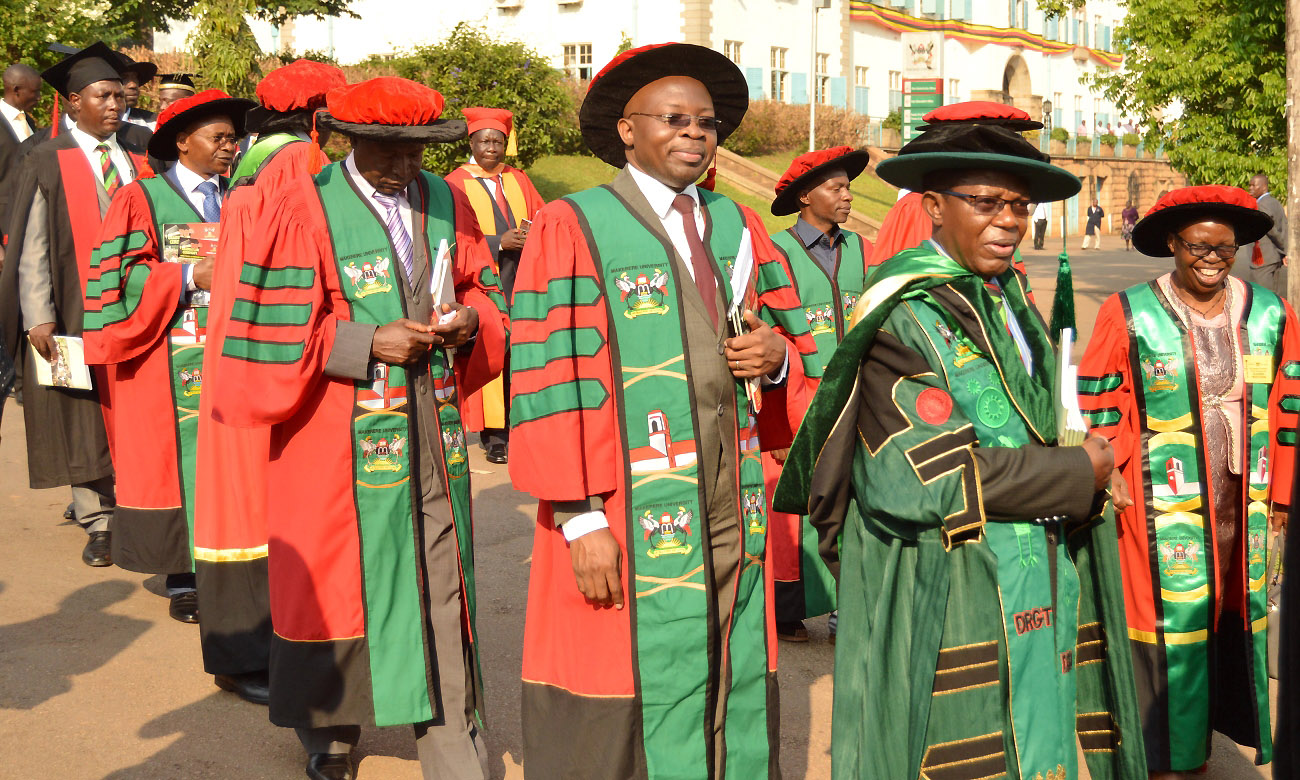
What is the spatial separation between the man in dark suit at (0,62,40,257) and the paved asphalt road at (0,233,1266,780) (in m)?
4.84

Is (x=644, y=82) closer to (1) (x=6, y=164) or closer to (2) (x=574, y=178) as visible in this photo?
(1) (x=6, y=164)

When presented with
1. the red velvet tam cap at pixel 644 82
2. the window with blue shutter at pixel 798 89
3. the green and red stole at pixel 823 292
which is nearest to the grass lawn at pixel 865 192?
the window with blue shutter at pixel 798 89

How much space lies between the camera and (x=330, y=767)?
4.86 m

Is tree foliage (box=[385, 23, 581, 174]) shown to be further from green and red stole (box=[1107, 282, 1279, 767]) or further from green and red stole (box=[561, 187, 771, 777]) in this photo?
green and red stole (box=[561, 187, 771, 777])

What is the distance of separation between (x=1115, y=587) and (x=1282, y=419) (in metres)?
1.95

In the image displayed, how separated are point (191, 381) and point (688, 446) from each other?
356 cm

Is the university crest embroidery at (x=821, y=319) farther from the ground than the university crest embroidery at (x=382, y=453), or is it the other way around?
the university crest embroidery at (x=821, y=319)

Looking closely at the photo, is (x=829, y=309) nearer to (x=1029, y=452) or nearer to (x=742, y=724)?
(x=742, y=724)

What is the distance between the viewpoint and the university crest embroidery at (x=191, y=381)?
21.4 ft

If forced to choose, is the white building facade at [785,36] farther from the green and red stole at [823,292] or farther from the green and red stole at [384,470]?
the green and red stole at [384,470]

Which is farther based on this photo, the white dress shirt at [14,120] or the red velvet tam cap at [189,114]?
the white dress shirt at [14,120]

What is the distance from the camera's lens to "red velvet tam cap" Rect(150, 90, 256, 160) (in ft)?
20.5

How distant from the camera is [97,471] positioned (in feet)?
26.1

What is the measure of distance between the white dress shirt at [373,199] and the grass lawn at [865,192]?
100ft
